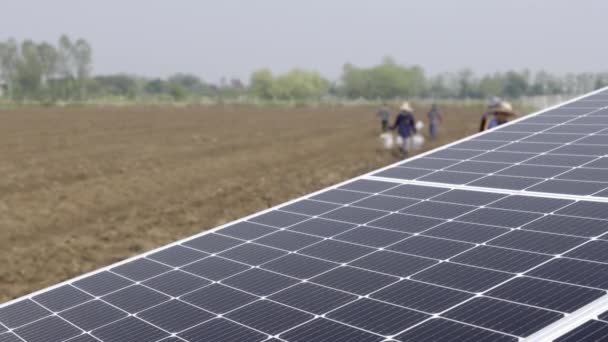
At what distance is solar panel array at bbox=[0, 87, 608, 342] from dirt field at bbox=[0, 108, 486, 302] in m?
6.83

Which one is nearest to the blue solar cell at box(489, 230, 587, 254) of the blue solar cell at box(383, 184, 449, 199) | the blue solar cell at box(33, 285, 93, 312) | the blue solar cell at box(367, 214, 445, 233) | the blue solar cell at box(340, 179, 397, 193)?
the blue solar cell at box(367, 214, 445, 233)

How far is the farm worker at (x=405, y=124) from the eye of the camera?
24.0 meters

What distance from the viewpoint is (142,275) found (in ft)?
23.0

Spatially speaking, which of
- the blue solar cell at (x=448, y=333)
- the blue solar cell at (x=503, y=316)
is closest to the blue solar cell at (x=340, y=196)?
the blue solar cell at (x=503, y=316)

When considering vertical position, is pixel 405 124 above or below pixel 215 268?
above

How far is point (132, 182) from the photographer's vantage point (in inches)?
900

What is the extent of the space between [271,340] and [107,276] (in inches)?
116

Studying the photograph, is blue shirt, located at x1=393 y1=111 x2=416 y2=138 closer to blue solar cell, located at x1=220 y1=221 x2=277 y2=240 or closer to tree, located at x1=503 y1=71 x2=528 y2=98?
blue solar cell, located at x1=220 y1=221 x2=277 y2=240

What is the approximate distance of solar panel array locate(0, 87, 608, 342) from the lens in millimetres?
4875

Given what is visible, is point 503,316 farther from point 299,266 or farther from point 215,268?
point 215,268

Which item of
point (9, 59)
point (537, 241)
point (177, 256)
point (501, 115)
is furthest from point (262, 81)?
point (537, 241)

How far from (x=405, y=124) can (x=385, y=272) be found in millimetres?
18888

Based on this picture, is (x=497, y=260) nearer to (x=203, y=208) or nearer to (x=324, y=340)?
(x=324, y=340)

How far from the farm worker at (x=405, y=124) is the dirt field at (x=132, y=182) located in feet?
7.43
